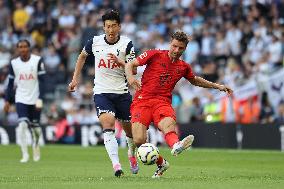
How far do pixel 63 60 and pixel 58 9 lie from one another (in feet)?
10.3

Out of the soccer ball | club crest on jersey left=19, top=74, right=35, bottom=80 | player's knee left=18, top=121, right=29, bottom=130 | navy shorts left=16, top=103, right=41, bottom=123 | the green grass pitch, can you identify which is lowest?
the green grass pitch

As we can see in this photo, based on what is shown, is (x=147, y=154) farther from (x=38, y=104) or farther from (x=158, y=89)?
(x=38, y=104)

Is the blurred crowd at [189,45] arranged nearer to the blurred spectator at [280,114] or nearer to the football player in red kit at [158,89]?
the blurred spectator at [280,114]

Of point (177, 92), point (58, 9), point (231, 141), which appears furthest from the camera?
point (58, 9)

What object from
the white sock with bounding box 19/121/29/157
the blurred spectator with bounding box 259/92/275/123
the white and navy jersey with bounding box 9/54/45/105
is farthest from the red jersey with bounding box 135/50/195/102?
the blurred spectator with bounding box 259/92/275/123

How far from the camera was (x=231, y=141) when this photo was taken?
29250mm

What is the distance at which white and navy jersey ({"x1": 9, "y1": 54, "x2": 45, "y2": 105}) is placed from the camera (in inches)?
875

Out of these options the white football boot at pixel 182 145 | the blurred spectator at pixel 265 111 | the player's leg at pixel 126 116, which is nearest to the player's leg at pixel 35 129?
the player's leg at pixel 126 116

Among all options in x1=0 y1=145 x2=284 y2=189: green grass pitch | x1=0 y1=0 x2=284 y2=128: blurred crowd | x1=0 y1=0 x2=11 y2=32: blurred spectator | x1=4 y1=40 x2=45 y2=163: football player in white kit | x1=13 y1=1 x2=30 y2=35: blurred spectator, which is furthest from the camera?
x1=0 y1=0 x2=11 y2=32: blurred spectator

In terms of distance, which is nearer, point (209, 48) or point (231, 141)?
point (231, 141)

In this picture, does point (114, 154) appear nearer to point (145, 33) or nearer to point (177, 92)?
point (177, 92)

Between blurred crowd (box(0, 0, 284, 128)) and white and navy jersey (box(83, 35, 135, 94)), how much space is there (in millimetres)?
12138

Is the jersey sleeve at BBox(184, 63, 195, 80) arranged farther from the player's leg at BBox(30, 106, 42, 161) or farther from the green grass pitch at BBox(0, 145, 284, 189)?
the player's leg at BBox(30, 106, 42, 161)

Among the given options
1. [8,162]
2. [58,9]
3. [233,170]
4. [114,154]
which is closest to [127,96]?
[114,154]
